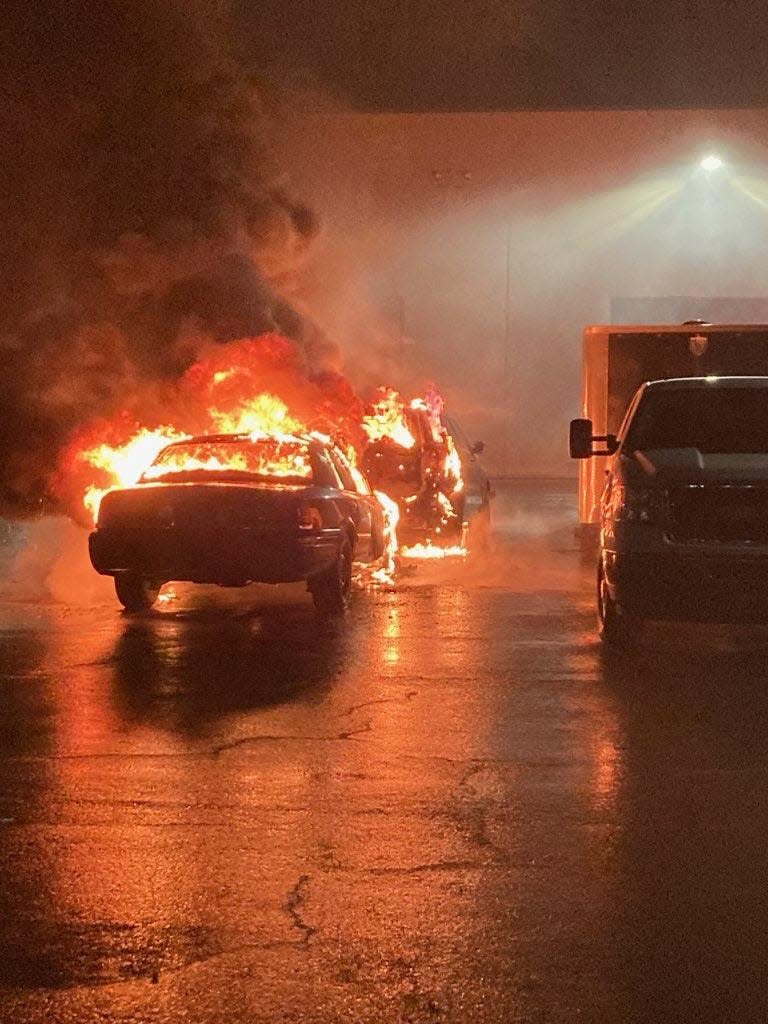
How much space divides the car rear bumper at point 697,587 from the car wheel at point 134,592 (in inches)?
170

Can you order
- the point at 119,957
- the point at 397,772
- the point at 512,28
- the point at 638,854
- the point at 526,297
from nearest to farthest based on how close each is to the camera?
the point at 119,957
the point at 638,854
the point at 397,772
the point at 512,28
the point at 526,297

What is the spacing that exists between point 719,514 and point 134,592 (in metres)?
5.01

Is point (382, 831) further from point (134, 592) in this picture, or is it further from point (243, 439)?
point (243, 439)

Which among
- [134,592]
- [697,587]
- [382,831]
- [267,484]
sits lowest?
[382,831]

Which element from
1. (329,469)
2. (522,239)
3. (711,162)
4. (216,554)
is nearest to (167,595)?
(329,469)

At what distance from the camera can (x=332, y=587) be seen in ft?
41.1

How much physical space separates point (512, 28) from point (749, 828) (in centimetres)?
2427

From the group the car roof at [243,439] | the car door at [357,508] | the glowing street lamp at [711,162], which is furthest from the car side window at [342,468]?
the glowing street lamp at [711,162]

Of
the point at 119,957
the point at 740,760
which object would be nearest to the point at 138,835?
the point at 119,957

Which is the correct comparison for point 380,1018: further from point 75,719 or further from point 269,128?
point 269,128

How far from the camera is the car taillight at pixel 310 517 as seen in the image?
12.0 metres

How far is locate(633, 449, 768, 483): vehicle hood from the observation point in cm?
1006

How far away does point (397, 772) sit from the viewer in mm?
6992

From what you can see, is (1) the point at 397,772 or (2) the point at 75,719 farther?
(2) the point at 75,719
